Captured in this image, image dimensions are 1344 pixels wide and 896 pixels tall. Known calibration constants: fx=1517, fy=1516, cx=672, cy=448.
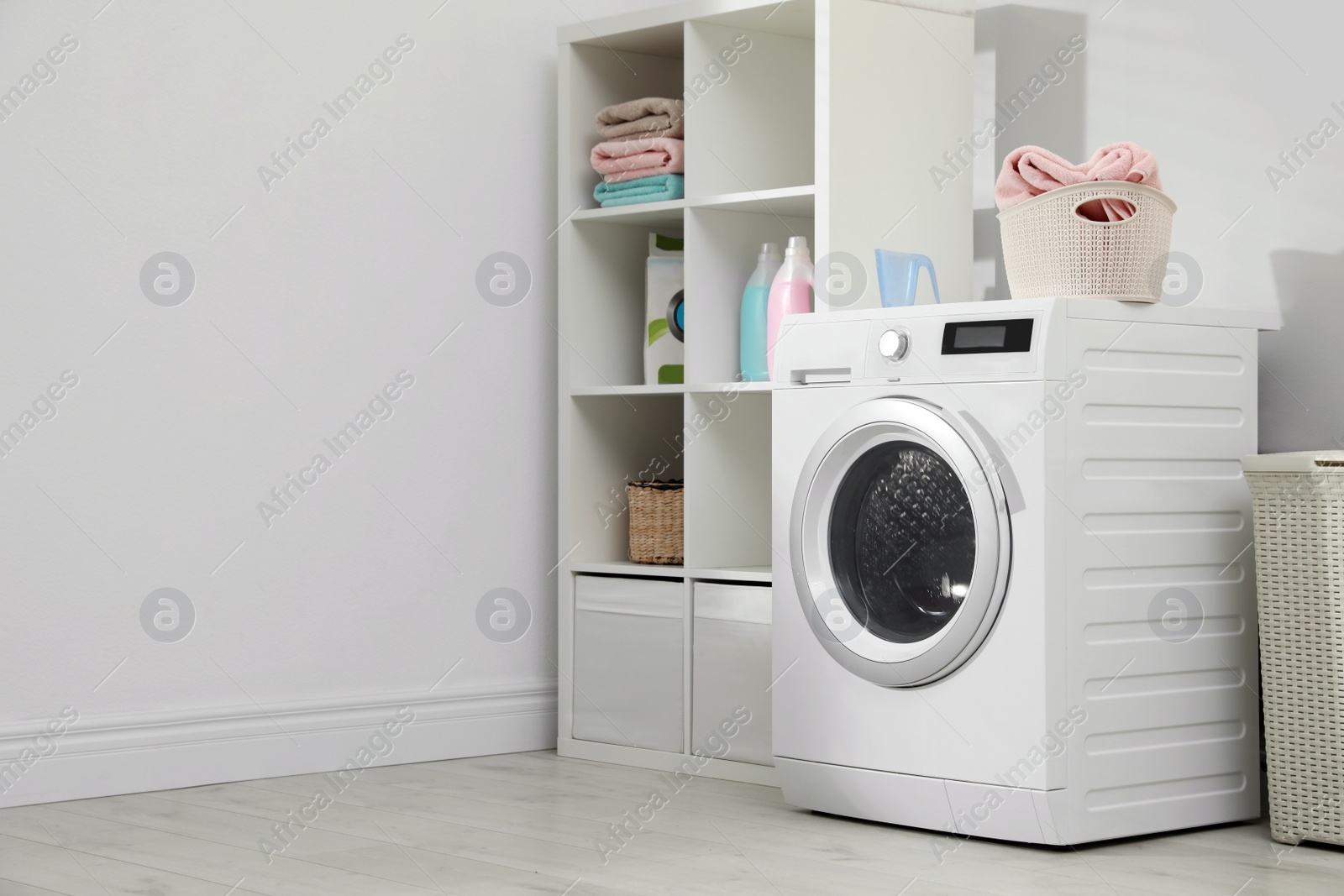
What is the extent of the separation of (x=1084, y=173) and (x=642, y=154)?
1082mm

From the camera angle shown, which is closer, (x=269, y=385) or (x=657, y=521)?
(x=269, y=385)

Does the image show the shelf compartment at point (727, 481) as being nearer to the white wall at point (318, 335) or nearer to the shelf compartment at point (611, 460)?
the shelf compartment at point (611, 460)

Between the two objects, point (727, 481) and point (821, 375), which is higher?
point (821, 375)

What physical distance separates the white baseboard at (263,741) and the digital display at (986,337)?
1428 millimetres

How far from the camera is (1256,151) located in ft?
9.26

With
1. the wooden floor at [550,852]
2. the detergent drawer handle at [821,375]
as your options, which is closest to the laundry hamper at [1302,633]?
the wooden floor at [550,852]

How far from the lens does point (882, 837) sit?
8.09 ft

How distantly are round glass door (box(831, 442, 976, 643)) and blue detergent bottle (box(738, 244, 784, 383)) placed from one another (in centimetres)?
57

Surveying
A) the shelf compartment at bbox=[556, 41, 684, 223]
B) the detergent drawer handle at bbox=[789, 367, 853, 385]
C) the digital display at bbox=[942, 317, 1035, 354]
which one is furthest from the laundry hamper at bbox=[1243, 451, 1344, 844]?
the shelf compartment at bbox=[556, 41, 684, 223]

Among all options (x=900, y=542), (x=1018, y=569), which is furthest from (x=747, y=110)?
(x=1018, y=569)

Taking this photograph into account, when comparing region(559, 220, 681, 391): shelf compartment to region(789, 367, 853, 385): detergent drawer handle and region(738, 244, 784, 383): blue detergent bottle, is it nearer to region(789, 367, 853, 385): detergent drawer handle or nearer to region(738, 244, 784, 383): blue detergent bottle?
region(738, 244, 784, 383): blue detergent bottle

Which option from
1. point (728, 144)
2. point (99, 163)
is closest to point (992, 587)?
point (728, 144)

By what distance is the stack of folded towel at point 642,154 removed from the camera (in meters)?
3.21

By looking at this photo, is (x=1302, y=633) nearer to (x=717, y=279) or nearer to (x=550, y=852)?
(x=550, y=852)
